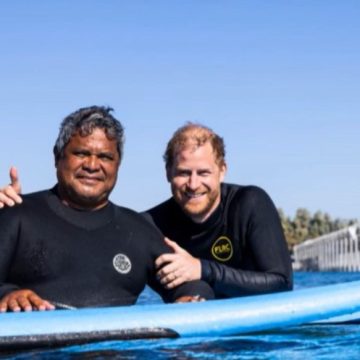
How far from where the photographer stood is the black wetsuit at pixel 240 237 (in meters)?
5.18

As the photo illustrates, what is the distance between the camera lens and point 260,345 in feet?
14.3

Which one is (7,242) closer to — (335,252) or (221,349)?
(221,349)


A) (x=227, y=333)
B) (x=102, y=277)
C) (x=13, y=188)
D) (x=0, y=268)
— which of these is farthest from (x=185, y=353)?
(x=13, y=188)

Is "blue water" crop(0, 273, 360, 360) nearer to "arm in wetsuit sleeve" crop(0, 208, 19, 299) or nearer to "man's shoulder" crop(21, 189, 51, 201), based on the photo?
"arm in wetsuit sleeve" crop(0, 208, 19, 299)

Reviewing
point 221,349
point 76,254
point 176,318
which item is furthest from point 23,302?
point 221,349

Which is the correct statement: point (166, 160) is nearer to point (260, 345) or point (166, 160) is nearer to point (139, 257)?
point (139, 257)

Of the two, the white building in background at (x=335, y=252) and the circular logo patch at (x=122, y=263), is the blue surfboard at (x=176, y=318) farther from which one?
the white building in background at (x=335, y=252)

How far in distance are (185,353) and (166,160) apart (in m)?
1.72

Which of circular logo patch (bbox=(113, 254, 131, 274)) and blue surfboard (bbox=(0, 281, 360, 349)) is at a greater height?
circular logo patch (bbox=(113, 254, 131, 274))

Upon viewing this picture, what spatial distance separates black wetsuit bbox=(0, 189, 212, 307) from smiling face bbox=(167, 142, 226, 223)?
45cm

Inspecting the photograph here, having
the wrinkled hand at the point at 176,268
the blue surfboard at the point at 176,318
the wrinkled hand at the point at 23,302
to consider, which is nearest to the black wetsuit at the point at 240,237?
the wrinkled hand at the point at 176,268

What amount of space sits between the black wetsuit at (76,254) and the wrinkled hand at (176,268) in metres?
0.08

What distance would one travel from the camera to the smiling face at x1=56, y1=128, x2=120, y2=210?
461 centimetres

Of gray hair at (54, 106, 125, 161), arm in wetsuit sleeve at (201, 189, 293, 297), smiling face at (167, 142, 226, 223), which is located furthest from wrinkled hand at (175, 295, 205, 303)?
gray hair at (54, 106, 125, 161)
